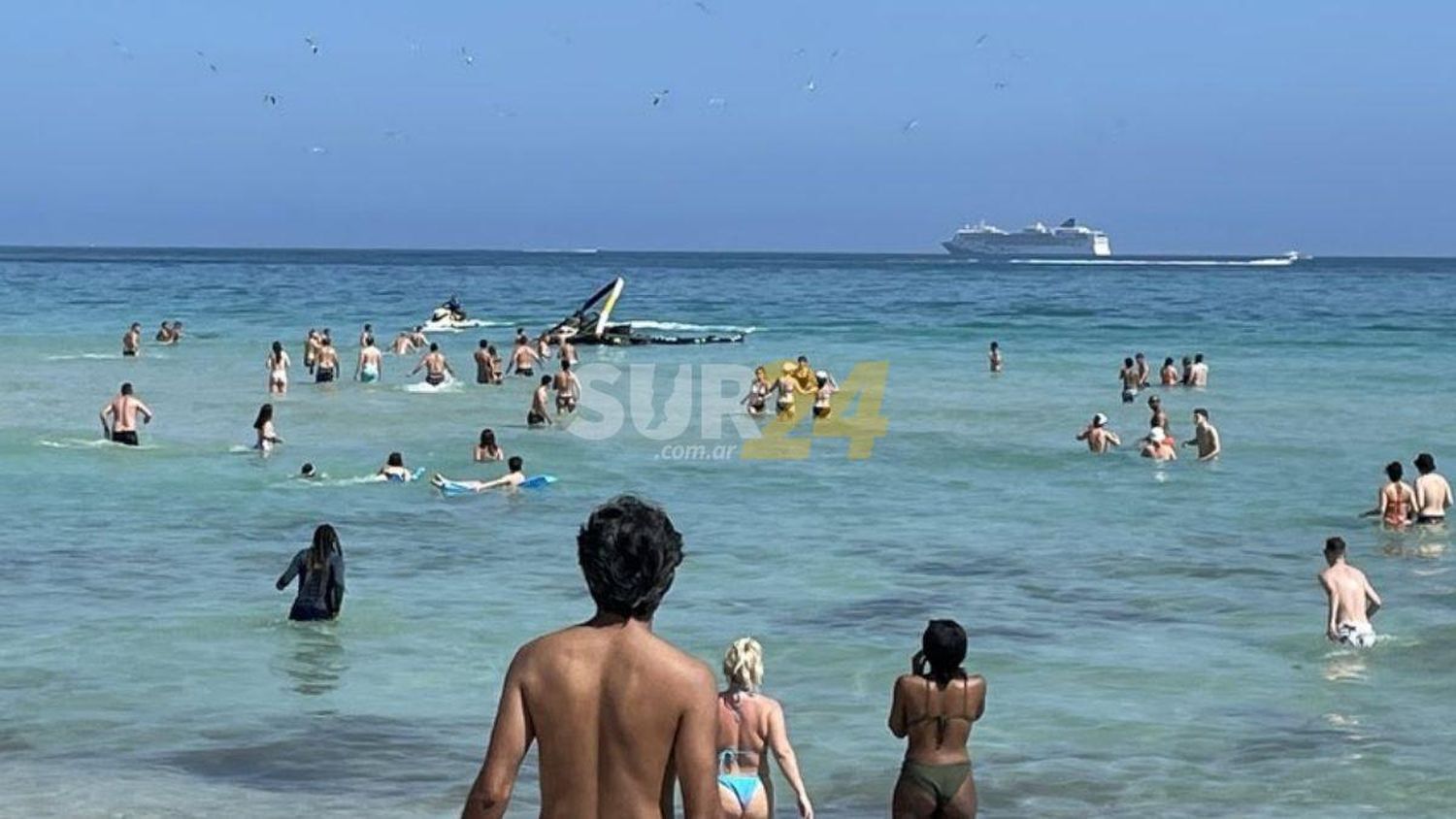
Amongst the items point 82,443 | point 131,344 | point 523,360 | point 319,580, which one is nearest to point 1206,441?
point 82,443

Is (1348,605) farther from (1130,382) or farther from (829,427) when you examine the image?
(1130,382)

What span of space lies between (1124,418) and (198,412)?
57.0 ft

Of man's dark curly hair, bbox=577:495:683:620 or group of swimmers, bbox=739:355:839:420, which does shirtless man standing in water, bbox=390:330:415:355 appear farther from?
man's dark curly hair, bbox=577:495:683:620

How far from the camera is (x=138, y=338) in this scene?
54.9 metres

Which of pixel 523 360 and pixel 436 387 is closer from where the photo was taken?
pixel 436 387

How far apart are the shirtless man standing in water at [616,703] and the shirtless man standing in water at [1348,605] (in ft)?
41.8

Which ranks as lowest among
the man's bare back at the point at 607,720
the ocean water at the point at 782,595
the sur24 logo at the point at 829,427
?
the ocean water at the point at 782,595

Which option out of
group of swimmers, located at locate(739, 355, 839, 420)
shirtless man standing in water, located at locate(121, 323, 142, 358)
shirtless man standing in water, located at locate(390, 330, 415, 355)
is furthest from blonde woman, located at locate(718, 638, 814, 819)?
shirtless man standing in water, located at locate(121, 323, 142, 358)

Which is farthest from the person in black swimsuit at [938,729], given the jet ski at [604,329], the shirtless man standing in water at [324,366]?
the jet ski at [604,329]

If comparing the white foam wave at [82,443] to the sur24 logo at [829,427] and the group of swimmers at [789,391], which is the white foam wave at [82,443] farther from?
the group of swimmers at [789,391]

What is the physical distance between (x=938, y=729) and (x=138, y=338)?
49058 millimetres

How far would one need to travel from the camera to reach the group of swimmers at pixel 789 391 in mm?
37281

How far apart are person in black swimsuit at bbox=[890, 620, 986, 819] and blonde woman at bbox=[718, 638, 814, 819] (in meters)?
0.56

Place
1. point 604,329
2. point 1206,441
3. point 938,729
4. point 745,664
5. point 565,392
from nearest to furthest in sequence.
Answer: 1. point 745,664
2. point 938,729
3. point 1206,441
4. point 565,392
5. point 604,329
